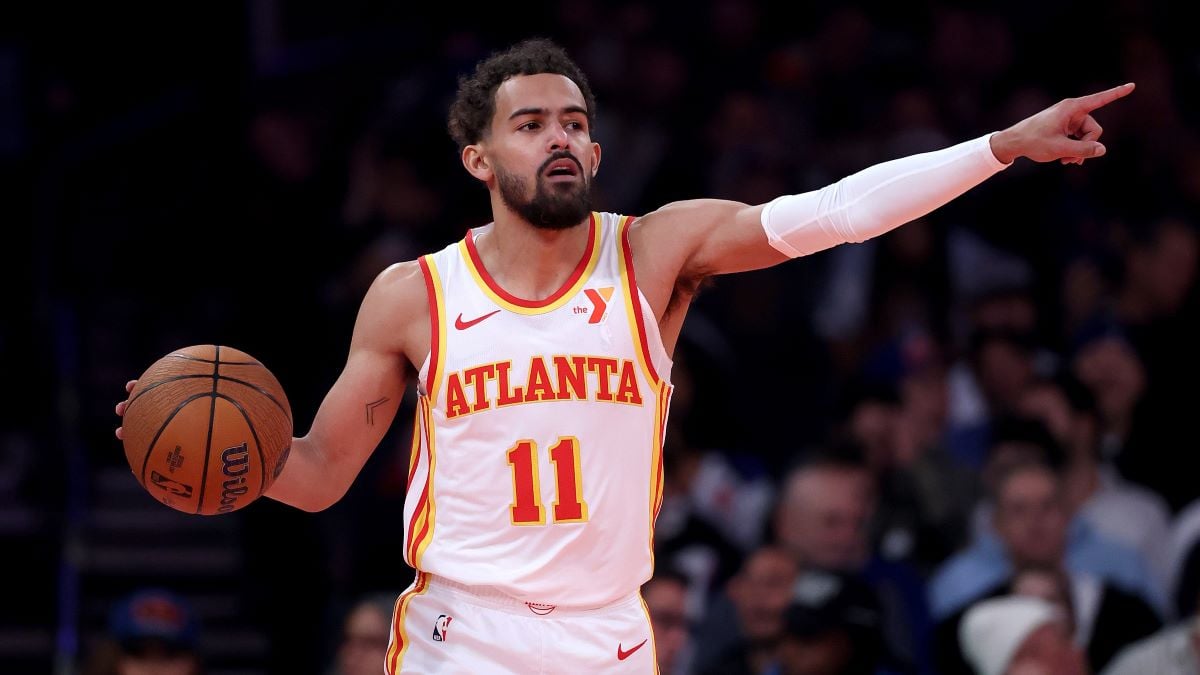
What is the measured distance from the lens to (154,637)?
676 cm

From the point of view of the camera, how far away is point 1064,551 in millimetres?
7445

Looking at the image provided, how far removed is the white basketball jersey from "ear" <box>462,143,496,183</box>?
13.5 inches

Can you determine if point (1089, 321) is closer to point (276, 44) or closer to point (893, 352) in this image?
point (893, 352)

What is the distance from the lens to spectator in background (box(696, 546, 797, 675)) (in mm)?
7047

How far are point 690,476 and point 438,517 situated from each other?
3.82 meters

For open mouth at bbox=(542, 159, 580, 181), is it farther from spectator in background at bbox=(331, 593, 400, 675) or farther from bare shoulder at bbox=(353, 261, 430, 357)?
spectator in background at bbox=(331, 593, 400, 675)

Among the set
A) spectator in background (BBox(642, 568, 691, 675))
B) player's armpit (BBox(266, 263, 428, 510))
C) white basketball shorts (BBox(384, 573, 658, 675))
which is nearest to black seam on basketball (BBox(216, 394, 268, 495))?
player's armpit (BBox(266, 263, 428, 510))

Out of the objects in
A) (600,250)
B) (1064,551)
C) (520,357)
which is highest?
(600,250)

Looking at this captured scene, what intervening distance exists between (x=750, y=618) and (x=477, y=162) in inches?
121

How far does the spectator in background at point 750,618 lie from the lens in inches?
277

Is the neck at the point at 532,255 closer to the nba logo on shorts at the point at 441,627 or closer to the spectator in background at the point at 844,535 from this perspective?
the nba logo on shorts at the point at 441,627

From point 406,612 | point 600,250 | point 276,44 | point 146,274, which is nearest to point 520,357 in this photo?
point 600,250

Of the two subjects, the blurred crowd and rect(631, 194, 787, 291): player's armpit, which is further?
the blurred crowd

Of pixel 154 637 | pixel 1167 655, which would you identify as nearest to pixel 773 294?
pixel 1167 655
